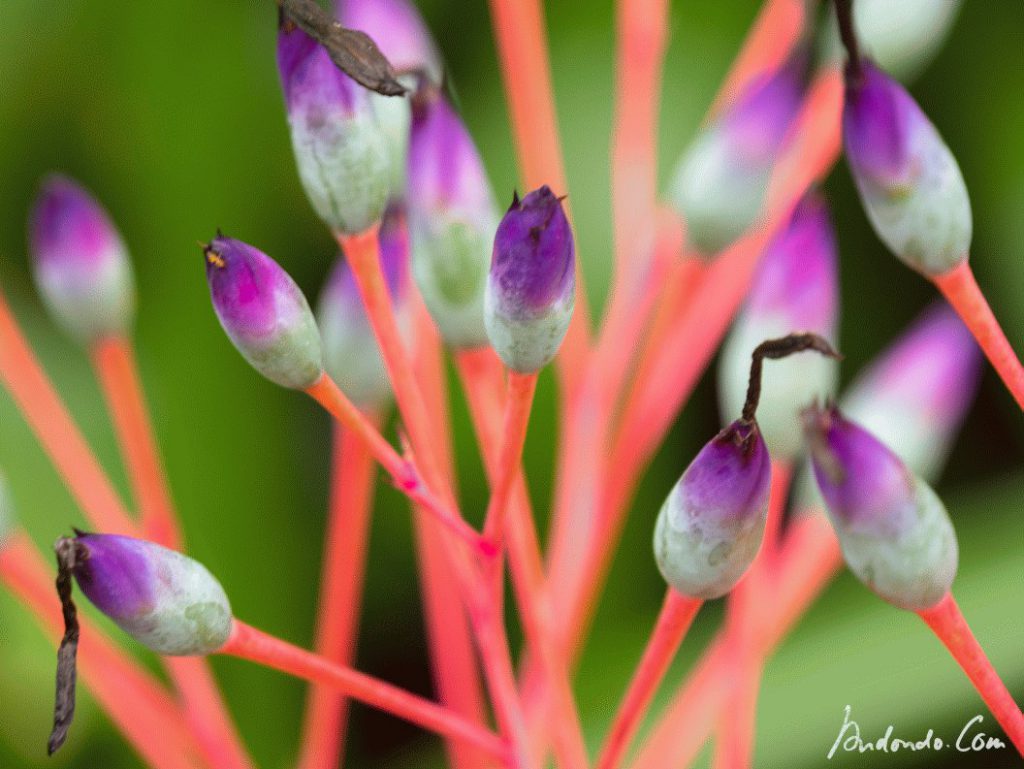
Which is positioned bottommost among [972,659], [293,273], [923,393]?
[972,659]

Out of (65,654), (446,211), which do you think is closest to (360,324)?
(446,211)

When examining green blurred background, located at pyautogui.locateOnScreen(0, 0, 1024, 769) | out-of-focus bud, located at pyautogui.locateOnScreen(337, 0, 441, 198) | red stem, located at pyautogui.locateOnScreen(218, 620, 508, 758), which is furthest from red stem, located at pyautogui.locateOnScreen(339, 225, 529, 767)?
green blurred background, located at pyautogui.locateOnScreen(0, 0, 1024, 769)

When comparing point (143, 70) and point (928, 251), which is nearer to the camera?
point (928, 251)

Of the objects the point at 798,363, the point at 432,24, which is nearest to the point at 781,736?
the point at 798,363

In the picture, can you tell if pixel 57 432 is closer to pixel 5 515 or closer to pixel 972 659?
Result: pixel 5 515

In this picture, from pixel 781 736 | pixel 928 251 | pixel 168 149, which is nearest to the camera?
pixel 928 251

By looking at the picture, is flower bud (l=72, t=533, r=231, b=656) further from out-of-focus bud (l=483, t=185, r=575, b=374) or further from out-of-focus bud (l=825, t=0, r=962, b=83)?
out-of-focus bud (l=825, t=0, r=962, b=83)

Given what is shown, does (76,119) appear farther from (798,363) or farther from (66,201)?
(798,363)
